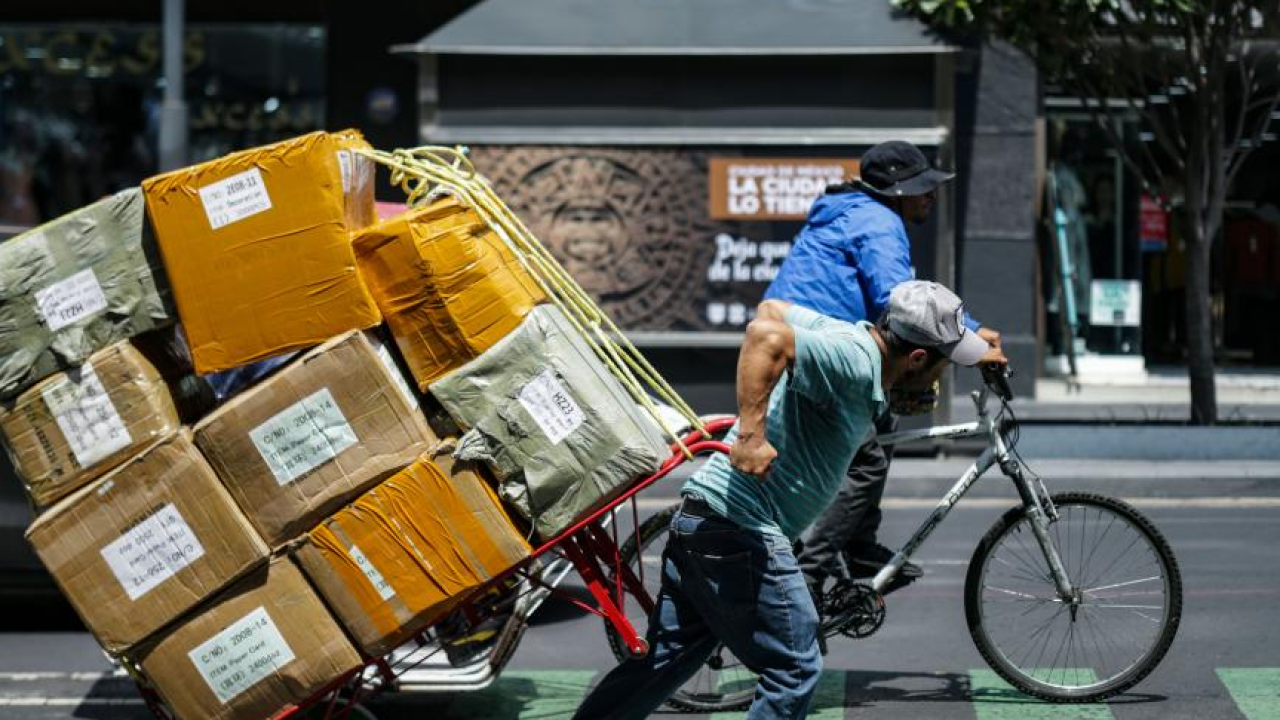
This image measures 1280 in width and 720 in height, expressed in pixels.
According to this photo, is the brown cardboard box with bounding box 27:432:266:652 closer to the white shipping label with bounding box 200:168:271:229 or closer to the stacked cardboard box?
the stacked cardboard box

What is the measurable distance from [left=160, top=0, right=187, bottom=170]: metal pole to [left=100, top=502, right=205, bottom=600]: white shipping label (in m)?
9.48

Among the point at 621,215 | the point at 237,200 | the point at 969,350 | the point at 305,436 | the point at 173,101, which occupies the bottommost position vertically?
the point at 305,436

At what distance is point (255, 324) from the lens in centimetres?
525

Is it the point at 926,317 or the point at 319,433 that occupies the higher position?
the point at 926,317

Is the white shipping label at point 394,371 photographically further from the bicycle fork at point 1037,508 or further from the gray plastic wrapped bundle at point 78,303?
the bicycle fork at point 1037,508

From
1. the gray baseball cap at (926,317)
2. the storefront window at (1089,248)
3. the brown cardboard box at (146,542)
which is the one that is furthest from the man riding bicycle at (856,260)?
the storefront window at (1089,248)

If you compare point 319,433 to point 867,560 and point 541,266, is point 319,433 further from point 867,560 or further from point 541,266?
point 867,560

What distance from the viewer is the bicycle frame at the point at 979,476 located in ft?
20.7

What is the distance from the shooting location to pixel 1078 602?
643 centimetres

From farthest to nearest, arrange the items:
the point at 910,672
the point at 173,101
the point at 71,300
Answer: the point at 173,101, the point at 910,672, the point at 71,300

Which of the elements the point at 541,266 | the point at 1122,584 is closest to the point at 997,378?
the point at 1122,584

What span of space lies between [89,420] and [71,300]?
1.12 ft

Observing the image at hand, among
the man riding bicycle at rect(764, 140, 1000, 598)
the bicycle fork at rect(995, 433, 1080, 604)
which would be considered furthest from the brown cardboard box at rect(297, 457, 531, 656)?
the bicycle fork at rect(995, 433, 1080, 604)

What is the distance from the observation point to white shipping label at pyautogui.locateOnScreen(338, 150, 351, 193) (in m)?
5.27
